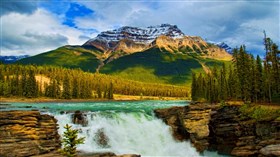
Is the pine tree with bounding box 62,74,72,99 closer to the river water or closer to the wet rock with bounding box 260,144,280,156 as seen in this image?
the river water

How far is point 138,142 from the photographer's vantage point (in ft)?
185

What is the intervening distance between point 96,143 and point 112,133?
4.47 meters

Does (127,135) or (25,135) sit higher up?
(25,135)

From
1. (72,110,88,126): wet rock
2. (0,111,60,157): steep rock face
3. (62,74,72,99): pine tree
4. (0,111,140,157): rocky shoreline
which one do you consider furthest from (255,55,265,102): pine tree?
(62,74,72,99): pine tree

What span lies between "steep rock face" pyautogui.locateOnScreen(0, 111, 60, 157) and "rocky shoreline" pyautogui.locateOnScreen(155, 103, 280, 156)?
85.5ft

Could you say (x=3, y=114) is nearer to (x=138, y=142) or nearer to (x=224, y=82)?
(x=138, y=142)

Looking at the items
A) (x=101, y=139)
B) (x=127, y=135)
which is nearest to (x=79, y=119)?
(x=101, y=139)

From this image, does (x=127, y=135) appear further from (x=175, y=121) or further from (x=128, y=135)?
(x=175, y=121)

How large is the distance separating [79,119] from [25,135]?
15424 mm

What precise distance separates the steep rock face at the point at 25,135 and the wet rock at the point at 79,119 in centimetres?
876

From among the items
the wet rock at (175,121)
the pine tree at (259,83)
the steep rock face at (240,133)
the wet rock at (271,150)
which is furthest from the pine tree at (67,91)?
the wet rock at (271,150)

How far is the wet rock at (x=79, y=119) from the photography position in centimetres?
5615

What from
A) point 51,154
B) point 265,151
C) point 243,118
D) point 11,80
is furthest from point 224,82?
point 11,80

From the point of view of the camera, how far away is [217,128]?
59.6 metres
